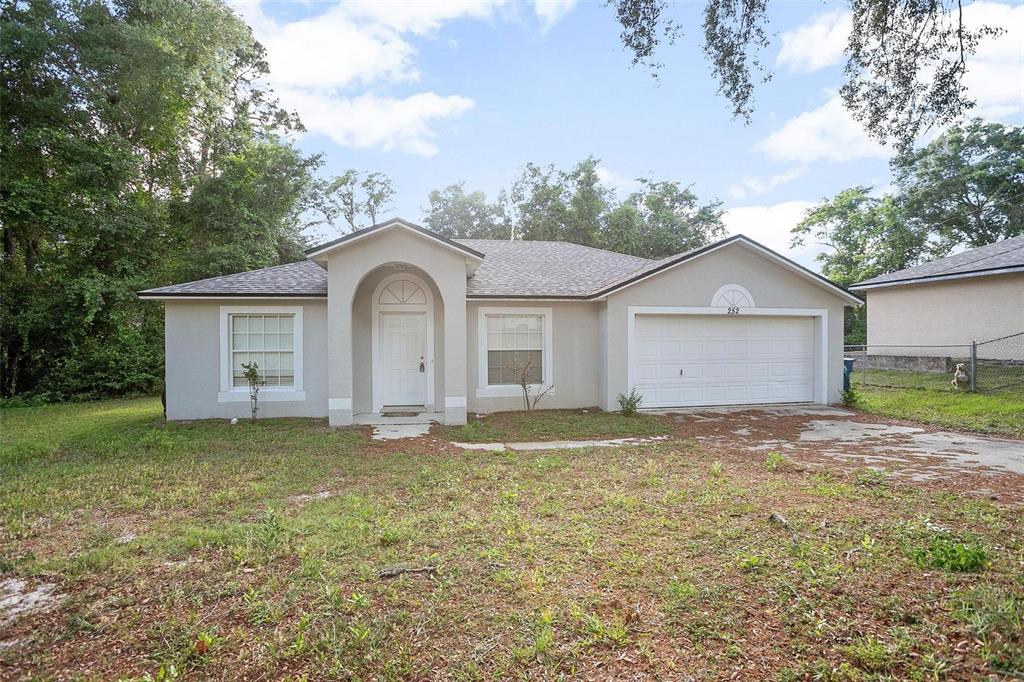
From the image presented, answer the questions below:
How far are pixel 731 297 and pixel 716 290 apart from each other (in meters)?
0.41

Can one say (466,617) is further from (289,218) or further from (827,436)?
(289,218)

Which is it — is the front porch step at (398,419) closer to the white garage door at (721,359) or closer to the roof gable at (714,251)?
the roof gable at (714,251)

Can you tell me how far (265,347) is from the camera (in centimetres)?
1077

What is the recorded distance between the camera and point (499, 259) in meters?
13.9

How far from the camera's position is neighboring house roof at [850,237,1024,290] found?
14.4 m

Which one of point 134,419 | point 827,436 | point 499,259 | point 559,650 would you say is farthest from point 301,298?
point 827,436

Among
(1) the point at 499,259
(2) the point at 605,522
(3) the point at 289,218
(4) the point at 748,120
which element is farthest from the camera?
(3) the point at 289,218

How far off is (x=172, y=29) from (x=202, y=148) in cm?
449

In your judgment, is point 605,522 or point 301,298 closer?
point 605,522

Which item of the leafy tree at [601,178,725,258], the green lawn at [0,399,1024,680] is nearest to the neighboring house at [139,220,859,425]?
the green lawn at [0,399,1024,680]

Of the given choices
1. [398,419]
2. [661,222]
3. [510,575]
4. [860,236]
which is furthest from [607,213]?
[510,575]

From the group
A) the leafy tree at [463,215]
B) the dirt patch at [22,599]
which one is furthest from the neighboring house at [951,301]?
the leafy tree at [463,215]

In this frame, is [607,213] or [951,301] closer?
[951,301]

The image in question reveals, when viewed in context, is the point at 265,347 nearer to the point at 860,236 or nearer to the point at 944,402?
the point at 944,402
